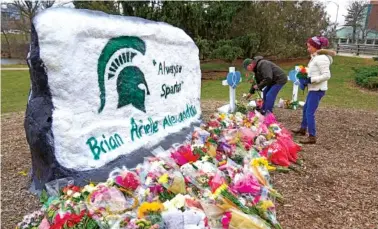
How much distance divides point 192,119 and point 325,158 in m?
1.93

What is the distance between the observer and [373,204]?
3.36m

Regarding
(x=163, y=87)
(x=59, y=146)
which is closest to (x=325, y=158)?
(x=163, y=87)

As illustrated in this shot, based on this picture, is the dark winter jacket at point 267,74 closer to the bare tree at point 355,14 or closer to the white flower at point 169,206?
the white flower at point 169,206

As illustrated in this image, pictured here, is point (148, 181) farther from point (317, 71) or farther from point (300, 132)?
point (300, 132)

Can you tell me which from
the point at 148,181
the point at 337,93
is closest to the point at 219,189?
the point at 148,181

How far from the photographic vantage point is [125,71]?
380 cm

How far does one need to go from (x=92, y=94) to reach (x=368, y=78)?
12.0 meters

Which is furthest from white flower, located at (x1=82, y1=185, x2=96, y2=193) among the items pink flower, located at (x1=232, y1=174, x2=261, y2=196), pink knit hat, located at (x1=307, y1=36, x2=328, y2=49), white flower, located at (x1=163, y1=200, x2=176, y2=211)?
pink knit hat, located at (x1=307, y1=36, x2=328, y2=49)

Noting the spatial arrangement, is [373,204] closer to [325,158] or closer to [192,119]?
[325,158]

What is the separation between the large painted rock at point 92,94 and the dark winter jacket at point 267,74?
199 cm

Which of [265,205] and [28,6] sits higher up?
[28,6]

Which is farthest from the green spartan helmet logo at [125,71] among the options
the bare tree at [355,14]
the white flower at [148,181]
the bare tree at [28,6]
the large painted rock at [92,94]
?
the bare tree at [355,14]

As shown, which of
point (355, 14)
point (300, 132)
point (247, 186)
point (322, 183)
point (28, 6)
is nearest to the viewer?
point (247, 186)

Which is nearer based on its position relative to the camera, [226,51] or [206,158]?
[206,158]
